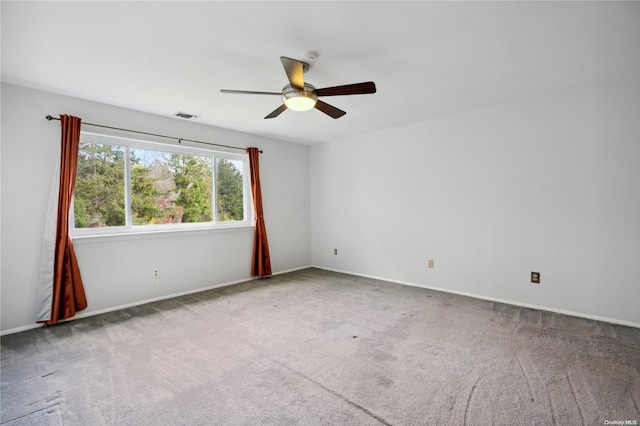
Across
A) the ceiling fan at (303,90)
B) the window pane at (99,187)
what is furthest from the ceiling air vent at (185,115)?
the ceiling fan at (303,90)

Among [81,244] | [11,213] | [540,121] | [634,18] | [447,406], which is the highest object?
[634,18]

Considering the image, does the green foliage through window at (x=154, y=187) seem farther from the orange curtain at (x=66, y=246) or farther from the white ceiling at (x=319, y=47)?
the white ceiling at (x=319, y=47)

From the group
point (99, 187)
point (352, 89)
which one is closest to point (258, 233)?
point (99, 187)

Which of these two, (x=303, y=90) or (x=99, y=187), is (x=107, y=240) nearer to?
(x=99, y=187)

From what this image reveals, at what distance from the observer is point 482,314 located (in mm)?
3318

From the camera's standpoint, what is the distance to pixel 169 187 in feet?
13.8

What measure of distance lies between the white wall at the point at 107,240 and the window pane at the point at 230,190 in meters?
0.31

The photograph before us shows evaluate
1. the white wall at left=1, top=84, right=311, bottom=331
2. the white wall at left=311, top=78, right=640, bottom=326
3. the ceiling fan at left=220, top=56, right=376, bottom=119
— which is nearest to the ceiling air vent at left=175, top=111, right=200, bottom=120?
the white wall at left=1, top=84, right=311, bottom=331

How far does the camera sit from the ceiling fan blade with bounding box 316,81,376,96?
2299mm

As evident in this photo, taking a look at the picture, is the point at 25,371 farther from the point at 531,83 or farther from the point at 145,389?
the point at 531,83

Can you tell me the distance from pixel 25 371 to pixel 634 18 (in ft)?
16.6

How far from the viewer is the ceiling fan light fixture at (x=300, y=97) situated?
8.11 feet

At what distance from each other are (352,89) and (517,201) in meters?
2.58

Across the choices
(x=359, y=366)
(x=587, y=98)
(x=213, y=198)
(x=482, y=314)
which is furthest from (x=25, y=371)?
(x=587, y=98)
